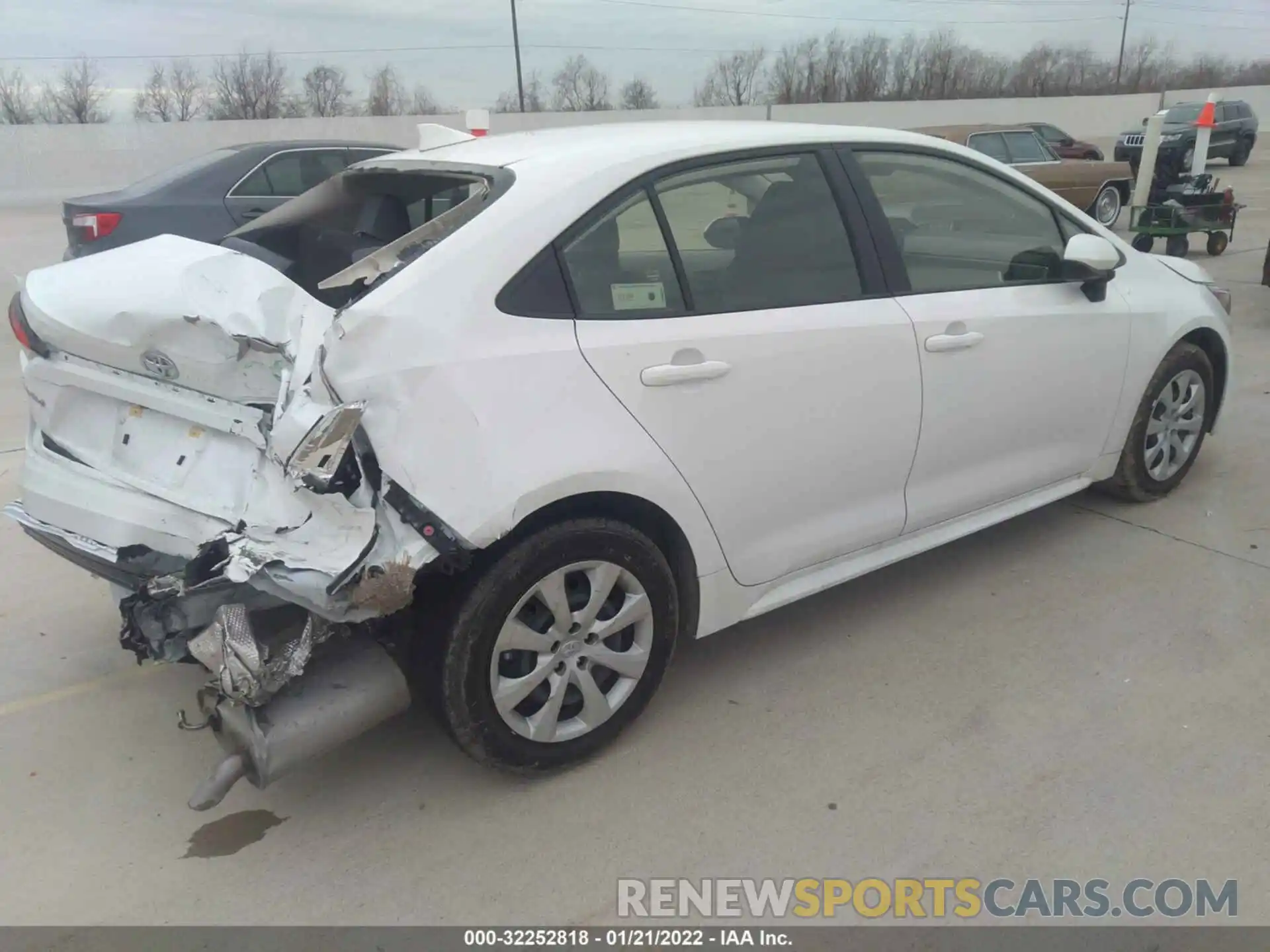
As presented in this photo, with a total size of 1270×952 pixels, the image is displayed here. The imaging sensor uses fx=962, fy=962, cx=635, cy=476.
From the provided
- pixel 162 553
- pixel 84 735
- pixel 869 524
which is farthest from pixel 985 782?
pixel 84 735

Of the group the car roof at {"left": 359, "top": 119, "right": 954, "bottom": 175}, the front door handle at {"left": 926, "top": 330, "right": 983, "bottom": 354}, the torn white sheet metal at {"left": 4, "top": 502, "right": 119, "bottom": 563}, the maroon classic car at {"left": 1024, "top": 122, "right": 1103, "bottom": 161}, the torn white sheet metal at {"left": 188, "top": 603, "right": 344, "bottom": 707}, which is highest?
the car roof at {"left": 359, "top": 119, "right": 954, "bottom": 175}

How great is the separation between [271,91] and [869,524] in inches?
1830

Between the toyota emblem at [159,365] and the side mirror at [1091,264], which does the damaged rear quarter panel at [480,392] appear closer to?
the toyota emblem at [159,365]

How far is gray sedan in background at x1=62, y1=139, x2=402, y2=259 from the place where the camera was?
7.57 metres

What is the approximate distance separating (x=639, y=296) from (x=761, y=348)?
389mm

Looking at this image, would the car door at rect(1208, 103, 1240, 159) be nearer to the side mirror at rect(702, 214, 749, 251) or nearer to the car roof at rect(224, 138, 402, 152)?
the car roof at rect(224, 138, 402, 152)

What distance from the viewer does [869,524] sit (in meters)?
3.16

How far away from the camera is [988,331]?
10.8 feet

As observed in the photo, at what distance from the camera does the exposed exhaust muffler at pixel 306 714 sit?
232 cm

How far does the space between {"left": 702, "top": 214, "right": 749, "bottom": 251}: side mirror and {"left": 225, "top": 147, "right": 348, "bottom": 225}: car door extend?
595 cm

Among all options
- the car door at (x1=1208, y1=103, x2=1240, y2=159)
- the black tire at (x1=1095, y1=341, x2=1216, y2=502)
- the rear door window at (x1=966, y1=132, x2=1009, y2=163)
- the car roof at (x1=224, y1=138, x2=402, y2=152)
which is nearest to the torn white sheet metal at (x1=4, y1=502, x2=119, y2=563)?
the black tire at (x1=1095, y1=341, x2=1216, y2=502)

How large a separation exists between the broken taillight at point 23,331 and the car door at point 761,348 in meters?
1.56

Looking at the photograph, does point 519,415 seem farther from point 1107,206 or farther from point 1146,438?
point 1107,206

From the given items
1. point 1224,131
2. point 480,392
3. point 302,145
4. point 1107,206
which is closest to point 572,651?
point 480,392
